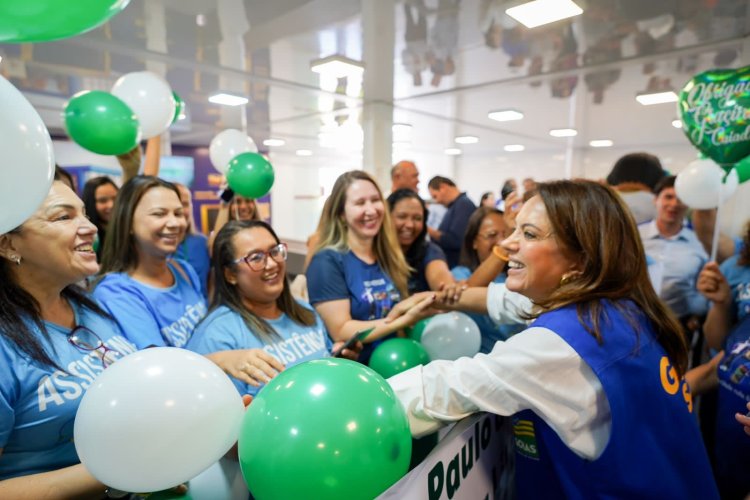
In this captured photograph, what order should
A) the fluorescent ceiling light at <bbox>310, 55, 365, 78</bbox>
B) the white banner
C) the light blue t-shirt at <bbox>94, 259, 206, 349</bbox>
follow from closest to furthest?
the white banner, the light blue t-shirt at <bbox>94, 259, 206, 349</bbox>, the fluorescent ceiling light at <bbox>310, 55, 365, 78</bbox>

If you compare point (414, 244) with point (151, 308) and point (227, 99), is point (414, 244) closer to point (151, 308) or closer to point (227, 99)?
point (151, 308)

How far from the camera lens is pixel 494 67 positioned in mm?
4285

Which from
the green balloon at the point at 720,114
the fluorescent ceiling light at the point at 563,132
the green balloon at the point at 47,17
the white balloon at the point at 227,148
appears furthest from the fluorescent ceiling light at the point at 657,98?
the green balloon at the point at 47,17

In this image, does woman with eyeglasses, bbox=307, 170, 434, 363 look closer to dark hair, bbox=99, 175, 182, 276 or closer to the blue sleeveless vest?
dark hair, bbox=99, 175, 182, 276

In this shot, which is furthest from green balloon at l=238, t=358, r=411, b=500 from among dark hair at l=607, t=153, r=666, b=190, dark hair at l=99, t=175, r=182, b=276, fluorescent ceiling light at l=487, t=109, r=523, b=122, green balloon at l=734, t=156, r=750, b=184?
fluorescent ceiling light at l=487, t=109, r=523, b=122

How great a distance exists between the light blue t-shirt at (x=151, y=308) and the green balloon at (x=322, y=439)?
962 millimetres

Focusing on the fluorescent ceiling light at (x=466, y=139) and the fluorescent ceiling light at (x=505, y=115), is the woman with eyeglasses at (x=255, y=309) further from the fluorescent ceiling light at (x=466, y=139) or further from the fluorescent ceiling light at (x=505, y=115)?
the fluorescent ceiling light at (x=466, y=139)

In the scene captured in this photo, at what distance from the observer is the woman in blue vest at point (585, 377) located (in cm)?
100

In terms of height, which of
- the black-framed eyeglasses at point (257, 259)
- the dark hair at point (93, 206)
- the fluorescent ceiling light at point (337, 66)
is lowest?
the black-framed eyeglasses at point (257, 259)

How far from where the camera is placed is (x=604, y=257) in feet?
3.69

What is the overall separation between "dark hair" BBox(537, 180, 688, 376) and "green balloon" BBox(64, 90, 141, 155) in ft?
7.37

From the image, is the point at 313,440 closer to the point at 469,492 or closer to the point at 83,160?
the point at 469,492

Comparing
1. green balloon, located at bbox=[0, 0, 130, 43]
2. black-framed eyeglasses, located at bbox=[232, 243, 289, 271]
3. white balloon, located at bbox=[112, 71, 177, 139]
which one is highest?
white balloon, located at bbox=[112, 71, 177, 139]

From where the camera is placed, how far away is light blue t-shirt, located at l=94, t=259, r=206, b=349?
1661mm
